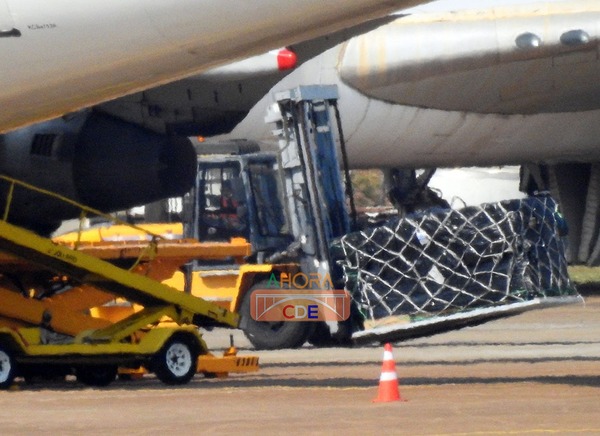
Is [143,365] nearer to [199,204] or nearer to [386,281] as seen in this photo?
[386,281]

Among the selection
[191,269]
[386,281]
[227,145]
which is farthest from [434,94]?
[386,281]

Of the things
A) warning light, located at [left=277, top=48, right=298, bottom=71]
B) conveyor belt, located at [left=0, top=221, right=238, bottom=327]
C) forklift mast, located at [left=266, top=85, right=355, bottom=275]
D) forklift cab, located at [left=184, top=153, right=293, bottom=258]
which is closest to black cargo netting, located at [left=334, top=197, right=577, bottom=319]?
forklift mast, located at [left=266, top=85, right=355, bottom=275]

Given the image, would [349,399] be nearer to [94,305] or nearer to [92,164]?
[92,164]

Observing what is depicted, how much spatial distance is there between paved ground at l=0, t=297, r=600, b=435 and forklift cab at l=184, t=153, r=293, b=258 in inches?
98.2

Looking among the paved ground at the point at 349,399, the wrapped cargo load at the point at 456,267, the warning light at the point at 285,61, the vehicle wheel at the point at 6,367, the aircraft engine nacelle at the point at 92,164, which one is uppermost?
the warning light at the point at 285,61

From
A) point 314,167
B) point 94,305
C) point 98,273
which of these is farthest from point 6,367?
point 314,167

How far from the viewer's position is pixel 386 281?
15.4 metres

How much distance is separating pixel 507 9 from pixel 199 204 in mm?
10296

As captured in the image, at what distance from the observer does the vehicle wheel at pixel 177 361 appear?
13.8m

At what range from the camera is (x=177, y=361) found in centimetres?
1398

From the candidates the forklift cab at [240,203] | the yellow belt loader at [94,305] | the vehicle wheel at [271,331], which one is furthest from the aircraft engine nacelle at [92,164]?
the forklift cab at [240,203]

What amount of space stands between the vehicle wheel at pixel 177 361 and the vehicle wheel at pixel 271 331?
14.9 ft

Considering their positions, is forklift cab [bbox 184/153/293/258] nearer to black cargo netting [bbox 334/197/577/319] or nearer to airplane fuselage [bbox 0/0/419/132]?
black cargo netting [bbox 334/197/577/319]

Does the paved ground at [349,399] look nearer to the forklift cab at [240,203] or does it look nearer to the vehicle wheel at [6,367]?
the vehicle wheel at [6,367]
